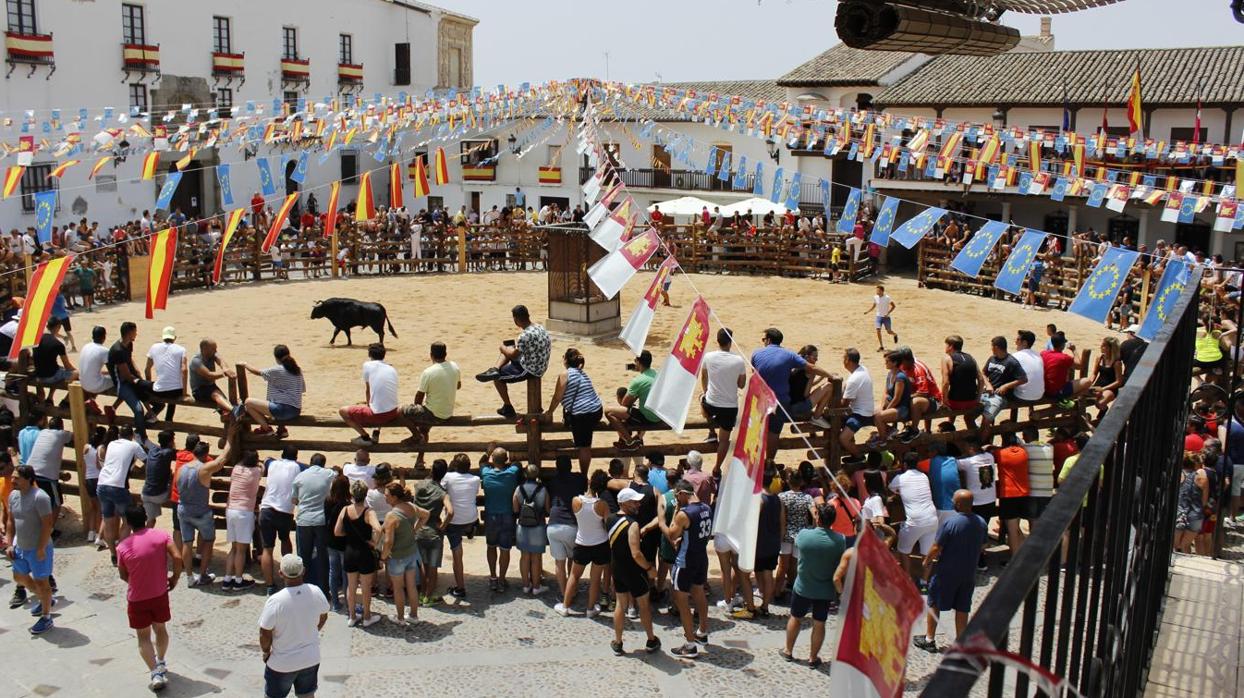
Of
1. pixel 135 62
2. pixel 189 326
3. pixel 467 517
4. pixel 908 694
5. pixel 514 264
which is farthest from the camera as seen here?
pixel 135 62

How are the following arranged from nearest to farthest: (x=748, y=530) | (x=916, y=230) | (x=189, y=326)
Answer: (x=748, y=530) < (x=916, y=230) < (x=189, y=326)

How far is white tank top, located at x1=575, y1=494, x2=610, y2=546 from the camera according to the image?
9.29 m

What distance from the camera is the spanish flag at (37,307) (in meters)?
12.0

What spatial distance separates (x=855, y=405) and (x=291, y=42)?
112 feet

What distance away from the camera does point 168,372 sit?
1169cm

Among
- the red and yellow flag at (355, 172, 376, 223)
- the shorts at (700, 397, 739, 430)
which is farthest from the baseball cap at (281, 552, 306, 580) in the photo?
the red and yellow flag at (355, 172, 376, 223)

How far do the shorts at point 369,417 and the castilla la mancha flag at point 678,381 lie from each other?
3.58m

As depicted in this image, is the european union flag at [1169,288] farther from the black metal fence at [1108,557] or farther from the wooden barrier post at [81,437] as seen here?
the wooden barrier post at [81,437]

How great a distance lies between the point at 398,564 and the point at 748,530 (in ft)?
13.2

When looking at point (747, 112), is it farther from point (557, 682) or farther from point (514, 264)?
point (557, 682)

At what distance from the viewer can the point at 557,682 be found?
8.30 m

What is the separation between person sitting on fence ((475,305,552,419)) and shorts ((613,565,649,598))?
2.70 m

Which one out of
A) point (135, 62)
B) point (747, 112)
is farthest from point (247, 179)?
point (747, 112)

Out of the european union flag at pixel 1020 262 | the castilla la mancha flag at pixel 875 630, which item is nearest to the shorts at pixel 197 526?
the castilla la mancha flag at pixel 875 630
